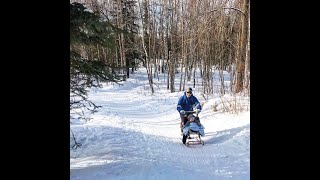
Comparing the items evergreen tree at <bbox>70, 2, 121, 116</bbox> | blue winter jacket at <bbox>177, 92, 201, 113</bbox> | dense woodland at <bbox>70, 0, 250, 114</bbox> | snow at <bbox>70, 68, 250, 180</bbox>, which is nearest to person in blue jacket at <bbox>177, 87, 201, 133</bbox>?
blue winter jacket at <bbox>177, 92, 201, 113</bbox>

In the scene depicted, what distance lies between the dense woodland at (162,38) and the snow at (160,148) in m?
1.27

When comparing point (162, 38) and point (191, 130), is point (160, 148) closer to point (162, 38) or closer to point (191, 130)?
point (191, 130)

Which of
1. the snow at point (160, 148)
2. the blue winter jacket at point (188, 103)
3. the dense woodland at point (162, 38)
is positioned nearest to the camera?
the dense woodland at point (162, 38)

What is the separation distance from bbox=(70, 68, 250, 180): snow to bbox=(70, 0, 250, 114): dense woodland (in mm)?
1270

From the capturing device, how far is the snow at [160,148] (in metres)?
5.80

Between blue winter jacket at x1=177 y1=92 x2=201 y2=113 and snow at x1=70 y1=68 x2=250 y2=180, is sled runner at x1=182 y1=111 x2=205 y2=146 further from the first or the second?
blue winter jacket at x1=177 y1=92 x2=201 y2=113

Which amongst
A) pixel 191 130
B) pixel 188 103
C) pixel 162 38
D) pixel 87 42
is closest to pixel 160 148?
pixel 191 130

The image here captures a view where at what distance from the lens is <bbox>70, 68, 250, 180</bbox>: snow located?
229 inches

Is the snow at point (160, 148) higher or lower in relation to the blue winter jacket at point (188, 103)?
lower

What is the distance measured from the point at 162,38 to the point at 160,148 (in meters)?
18.3

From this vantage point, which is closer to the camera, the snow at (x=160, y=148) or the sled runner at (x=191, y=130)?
the snow at (x=160, y=148)

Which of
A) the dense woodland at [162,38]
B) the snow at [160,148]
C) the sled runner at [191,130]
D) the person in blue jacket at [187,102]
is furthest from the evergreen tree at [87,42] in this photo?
the person in blue jacket at [187,102]

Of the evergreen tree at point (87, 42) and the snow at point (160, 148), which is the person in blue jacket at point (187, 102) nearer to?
the snow at point (160, 148)
